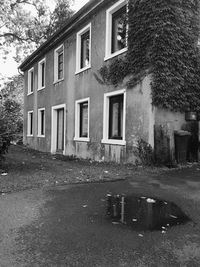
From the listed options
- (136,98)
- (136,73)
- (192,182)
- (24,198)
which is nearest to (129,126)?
(136,98)

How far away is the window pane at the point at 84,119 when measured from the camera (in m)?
12.4

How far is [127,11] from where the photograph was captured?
9289mm

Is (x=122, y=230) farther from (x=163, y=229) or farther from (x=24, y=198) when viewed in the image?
(x=24, y=198)

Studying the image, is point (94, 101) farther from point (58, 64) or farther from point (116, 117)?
point (58, 64)

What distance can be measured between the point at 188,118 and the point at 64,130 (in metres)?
7.15

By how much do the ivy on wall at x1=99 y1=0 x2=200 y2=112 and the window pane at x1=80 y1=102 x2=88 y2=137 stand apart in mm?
3777

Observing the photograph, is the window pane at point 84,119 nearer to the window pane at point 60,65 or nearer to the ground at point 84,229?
the window pane at point 60,65

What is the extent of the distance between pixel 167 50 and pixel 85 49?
5.63 meters

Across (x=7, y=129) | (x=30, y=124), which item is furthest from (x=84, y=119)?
(x=30, y=124)

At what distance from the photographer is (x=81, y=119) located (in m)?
12.9

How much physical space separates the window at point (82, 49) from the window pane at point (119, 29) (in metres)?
2.21

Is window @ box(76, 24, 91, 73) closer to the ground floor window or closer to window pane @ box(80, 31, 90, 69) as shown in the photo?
window pane @ box(80, 31, 90, 69)

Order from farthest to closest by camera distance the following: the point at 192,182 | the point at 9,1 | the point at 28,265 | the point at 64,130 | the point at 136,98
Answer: the point at 9,1, the point at 64,130, the point at 136,98, the point at 192,182, the point at 28,265

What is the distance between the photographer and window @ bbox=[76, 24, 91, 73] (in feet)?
41.3
